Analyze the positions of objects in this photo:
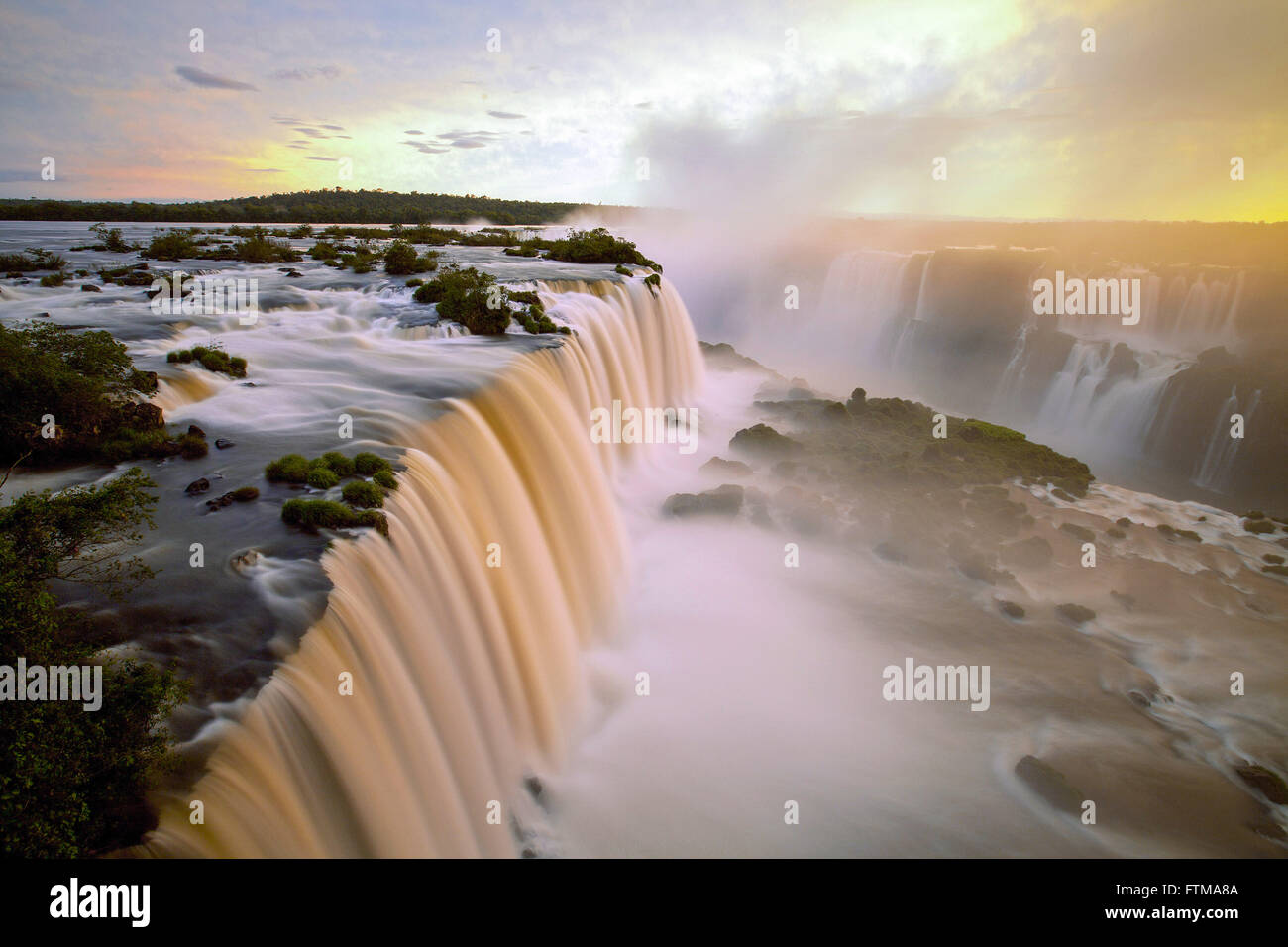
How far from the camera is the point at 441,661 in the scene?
9.06m

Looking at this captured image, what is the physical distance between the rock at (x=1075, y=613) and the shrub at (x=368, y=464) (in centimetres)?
1715

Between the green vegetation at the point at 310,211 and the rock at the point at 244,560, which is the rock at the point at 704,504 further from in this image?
the green vegetation at the point at 310,211

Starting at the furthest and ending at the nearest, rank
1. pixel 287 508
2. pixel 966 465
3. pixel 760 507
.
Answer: pixel 966 465 → pixel 760 507 → pixel 287 508

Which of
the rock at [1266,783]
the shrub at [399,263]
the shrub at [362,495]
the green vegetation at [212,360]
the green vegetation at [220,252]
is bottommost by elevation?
the rock at [1266,783]

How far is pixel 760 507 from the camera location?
72.8 ft

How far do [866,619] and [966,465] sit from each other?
1225cm

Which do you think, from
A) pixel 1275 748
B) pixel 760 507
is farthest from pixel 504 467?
pixel 1275 748

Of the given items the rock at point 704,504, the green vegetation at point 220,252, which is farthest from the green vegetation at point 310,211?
the rock at point 704,504

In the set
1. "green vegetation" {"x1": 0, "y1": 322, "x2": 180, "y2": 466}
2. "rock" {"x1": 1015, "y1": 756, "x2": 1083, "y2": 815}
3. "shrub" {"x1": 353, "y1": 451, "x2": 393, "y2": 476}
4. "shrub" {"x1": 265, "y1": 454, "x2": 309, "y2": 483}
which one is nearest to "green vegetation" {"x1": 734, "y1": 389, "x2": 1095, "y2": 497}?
"rock" {"x1": 1015, "y1": 756, "x2": 1083, "y2": 815}

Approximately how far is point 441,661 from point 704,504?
1394 cm

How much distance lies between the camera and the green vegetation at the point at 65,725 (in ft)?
14.6

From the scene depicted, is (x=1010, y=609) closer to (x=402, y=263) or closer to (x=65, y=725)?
(x=65, y=725)

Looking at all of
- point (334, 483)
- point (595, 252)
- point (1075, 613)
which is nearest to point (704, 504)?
point (1075, 613)
